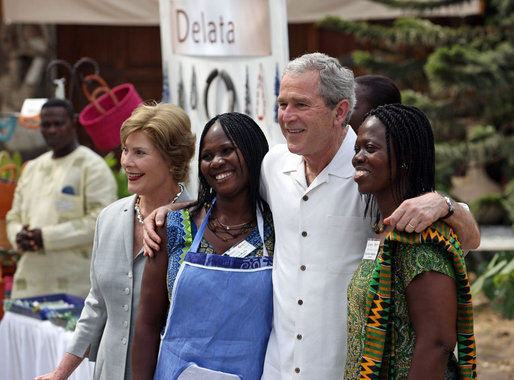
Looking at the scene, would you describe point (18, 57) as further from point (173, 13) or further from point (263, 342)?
point (263, 342)

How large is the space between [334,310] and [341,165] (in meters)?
0.45

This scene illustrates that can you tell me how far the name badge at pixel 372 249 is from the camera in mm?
2145

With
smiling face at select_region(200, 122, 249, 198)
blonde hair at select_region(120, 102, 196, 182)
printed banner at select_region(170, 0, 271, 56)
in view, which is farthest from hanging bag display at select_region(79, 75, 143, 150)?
smiling face at select_region(200, 122, 249, 198)

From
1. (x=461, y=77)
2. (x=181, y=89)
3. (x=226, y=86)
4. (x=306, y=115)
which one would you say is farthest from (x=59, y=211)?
(x=461, y=77)

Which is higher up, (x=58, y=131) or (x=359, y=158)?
(x=58, y=131)

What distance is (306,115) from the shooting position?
2346 millimetres

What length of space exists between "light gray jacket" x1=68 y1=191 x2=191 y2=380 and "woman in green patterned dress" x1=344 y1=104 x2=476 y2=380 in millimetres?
899

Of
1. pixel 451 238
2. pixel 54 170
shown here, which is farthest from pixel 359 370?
pixel 54 170

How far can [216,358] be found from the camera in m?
2.36

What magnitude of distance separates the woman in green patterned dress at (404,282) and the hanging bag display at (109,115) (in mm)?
2584

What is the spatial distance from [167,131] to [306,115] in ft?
2.16

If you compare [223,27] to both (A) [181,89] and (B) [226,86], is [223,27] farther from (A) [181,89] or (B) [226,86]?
(A) [181,89]

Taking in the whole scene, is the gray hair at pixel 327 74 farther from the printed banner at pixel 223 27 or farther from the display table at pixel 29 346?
the display table at pixel 29 346

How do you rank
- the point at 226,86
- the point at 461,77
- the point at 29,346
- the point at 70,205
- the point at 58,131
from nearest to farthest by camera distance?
the point at 226,86
the point at 29,346
the point at 70,205
the point at 58,131
the point at 461,77
